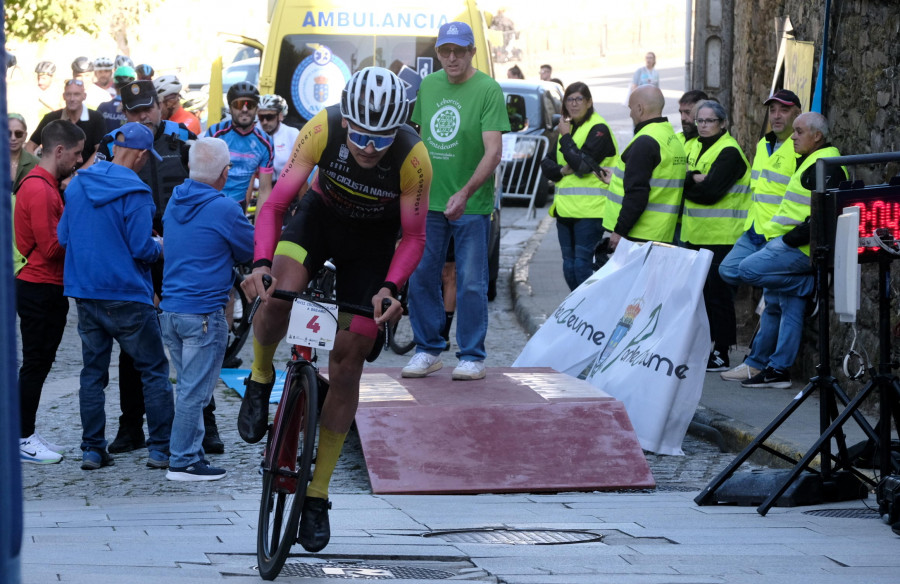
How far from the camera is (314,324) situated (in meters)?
4.96

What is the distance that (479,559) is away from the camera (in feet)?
16.3

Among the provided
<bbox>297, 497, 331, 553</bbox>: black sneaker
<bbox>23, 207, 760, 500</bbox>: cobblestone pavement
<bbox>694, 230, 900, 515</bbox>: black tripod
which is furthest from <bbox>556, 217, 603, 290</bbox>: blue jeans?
<bbox>297, 497, 331, 553</bbox>: black sneaker

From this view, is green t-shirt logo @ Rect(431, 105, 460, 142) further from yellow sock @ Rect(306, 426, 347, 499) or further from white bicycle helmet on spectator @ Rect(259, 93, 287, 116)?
white bicycle helmet on spectator @ Rect(259, 93, 287, 116)

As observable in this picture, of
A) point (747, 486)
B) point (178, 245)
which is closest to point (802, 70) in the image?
point (747, 486)

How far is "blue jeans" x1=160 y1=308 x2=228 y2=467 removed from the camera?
709 cm

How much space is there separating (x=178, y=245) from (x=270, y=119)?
4.58 m

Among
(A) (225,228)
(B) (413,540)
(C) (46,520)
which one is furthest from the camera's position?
(A) (225,228)

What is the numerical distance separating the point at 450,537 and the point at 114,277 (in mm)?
2683

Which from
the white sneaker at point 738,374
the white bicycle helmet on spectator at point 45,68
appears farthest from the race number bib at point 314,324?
the white bicycle helmet on spectator at point 45,68

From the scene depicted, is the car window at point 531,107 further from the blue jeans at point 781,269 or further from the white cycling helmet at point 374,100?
the white cycling helmet at point 374,100

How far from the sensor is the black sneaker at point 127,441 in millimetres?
7824

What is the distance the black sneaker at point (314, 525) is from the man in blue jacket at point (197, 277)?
7.66ft

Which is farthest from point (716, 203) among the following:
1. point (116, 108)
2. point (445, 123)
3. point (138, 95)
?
point (116, 108)

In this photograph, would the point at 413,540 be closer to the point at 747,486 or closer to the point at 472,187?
the point at 747,486
